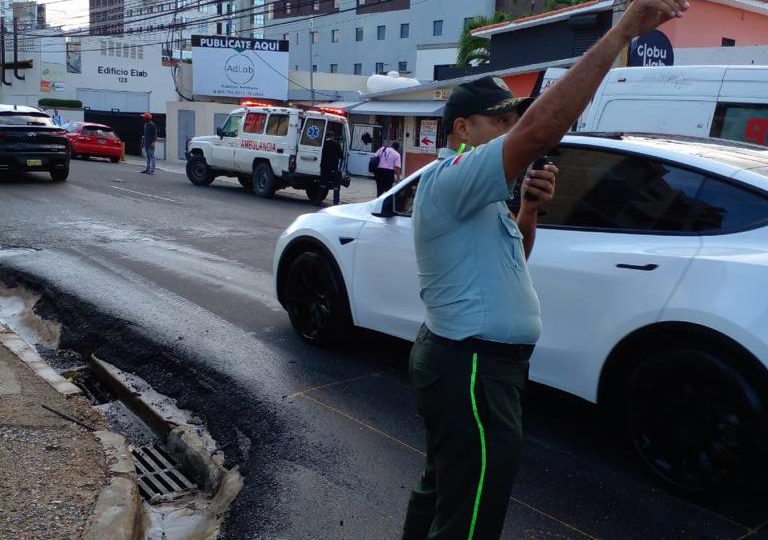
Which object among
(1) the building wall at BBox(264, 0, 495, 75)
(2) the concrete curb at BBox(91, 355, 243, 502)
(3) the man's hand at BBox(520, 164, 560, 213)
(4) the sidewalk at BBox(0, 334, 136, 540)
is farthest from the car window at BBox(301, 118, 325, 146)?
(1) the building wall at BBox(264, 0, 495, 75)

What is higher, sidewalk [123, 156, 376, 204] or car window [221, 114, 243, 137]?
car window [221, 114, 243, 137]

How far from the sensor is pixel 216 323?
6.70 m

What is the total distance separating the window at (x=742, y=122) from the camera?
8.02 metres

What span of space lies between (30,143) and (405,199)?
14657 mm

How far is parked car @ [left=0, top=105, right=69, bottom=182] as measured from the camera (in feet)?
55.2

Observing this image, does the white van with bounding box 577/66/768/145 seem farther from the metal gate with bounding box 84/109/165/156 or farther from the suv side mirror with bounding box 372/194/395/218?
the metal gate with bounding box 84/109/165/156

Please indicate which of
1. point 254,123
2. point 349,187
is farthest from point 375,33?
point 254,123

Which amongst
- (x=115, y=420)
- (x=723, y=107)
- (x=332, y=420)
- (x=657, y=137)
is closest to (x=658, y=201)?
(x=657, y=137)

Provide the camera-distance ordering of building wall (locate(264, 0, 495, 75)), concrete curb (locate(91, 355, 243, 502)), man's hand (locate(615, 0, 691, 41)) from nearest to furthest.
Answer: man's hand (locate(615, 0, 691, 41)) < concrete curb (locate(91, 355, 243, 502)) < building wall (locate(264, 0, 495, 75))

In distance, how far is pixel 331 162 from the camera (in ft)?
60.3

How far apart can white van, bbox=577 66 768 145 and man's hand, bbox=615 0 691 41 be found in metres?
6.55

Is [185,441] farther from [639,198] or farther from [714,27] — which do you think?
[714,27]

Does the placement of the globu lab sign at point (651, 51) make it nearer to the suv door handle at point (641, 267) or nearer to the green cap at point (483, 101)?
the suv door handle at point (641, 267)

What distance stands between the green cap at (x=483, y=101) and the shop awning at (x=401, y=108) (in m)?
22.4
